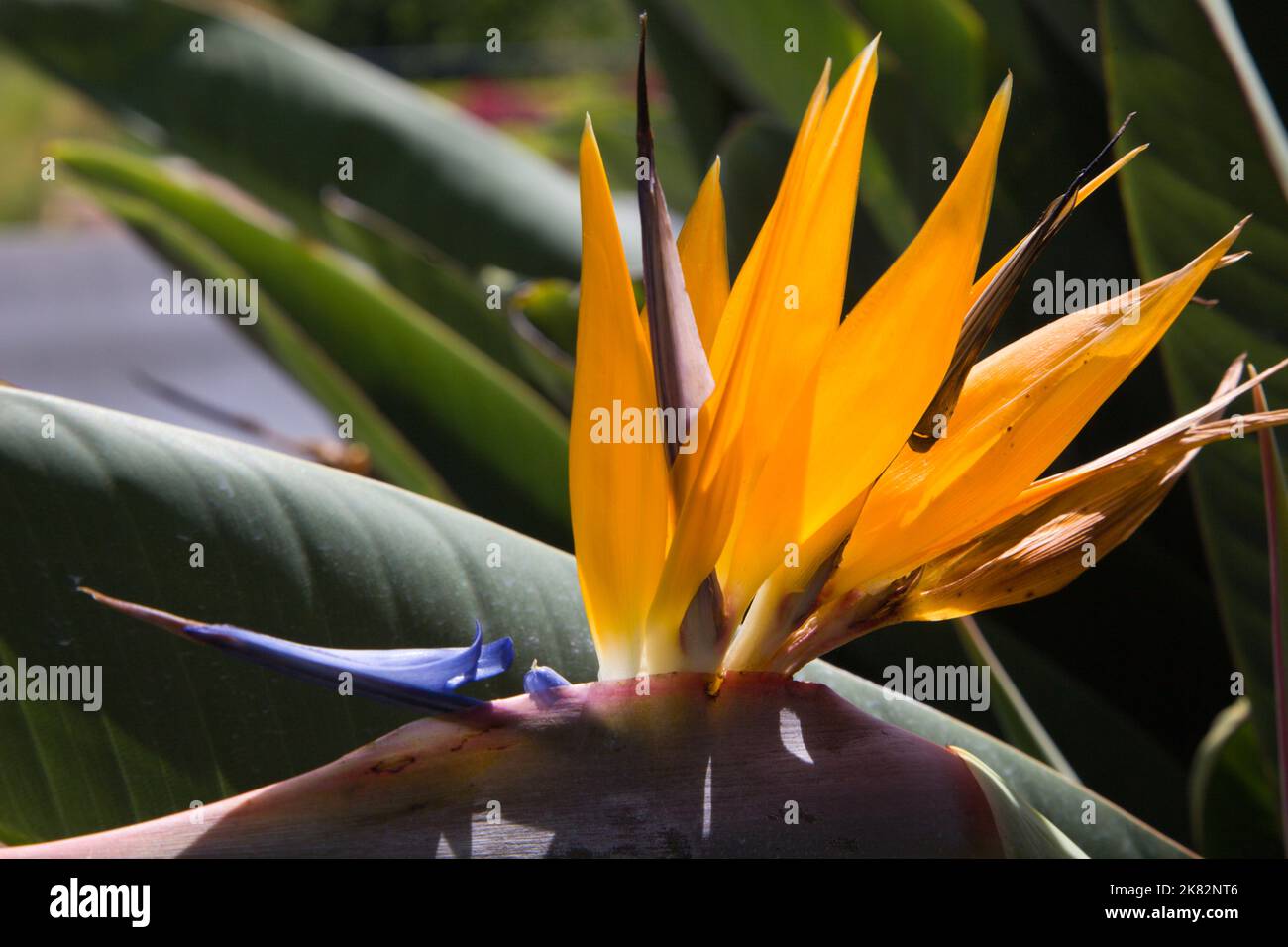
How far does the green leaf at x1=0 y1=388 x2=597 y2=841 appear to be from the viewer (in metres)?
0.42

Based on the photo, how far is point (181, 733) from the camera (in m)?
0.44

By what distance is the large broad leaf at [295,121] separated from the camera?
1.03 m

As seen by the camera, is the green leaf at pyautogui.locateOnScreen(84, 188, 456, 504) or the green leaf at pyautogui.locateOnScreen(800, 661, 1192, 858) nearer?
the green leaf at pyautogui.locateOnScreen(800, 661, 1192, 858)

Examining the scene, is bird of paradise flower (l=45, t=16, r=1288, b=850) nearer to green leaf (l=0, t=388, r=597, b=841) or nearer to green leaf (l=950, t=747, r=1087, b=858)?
green leaf (l=950, t=747, r=1087, b=858)

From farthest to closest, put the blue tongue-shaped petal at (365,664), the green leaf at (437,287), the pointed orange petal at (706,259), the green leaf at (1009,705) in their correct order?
the green leaf at (437,287) < the green leaf at (1009,705) < the pointed orange petal at (706,259) < the blue tongue-shaped petal at (365,664)

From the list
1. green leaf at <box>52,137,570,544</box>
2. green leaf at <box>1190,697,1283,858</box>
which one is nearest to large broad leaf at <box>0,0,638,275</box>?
green leaf at <box>52,137,570,544</box>

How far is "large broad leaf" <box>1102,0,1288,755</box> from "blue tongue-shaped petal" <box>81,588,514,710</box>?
1.32 ft

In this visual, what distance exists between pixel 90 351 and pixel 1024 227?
4804mm

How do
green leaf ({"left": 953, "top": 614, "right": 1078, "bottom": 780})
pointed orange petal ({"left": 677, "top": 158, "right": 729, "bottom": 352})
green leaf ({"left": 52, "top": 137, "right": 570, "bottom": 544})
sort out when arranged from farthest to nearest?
green leaf ({"left": 52, "top": 137, "right": 570, "bottom": 544}) → green leaf ({"left": 953, "top": 614, "right": 1078, "bottom": 780}) → pointed orange petal ({"left": 677, "top": 158, "right": 729, "bottom": 352})

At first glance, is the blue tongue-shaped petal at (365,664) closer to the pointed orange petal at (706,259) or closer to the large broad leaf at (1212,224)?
the pointed orange petal at (706,259)

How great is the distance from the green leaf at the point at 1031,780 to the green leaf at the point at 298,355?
1.17ft

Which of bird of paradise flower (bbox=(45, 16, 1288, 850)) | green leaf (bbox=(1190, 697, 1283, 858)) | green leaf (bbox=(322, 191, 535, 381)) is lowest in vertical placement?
green leaf (bbox=(1190, 697, 1283, 858))

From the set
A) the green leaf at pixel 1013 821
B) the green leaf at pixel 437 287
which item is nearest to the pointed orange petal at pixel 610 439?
the green leaf at pixel 1013 821
